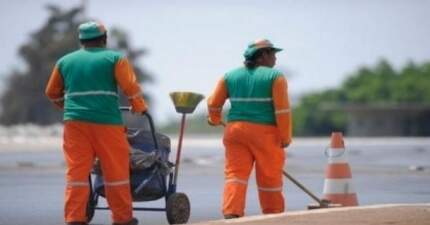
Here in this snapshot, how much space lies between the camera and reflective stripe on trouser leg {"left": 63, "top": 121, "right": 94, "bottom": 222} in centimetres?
1084

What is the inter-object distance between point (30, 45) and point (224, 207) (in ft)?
261

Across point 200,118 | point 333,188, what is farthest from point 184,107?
point 200,118

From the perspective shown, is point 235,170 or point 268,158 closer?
point 268,158

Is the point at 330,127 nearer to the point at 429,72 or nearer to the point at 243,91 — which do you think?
the point at 429,72

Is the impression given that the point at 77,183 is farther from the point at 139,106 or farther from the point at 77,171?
the point at 139,106

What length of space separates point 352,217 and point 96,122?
7.64ft

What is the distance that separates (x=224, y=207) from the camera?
1158 centimetres

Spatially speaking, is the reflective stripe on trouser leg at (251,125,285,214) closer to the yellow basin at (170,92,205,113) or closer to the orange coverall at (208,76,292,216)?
the orange coverall at (208,76,292,216)

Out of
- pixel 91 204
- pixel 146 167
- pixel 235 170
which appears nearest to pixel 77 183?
pixel 146 167

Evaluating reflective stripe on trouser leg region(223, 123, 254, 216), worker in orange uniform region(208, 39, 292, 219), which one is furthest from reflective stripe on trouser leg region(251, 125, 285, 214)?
reflective stripe on trouser leg region(223, 123, 254, 216)

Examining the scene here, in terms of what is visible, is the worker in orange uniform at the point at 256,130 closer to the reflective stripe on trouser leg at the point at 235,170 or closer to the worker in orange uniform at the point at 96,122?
the reflective stripe on trouser leg at the point at 235,170

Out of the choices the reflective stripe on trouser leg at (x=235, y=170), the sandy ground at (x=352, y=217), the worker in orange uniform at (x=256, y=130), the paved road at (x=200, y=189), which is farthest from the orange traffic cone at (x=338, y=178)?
the reflective stripe on trouser leg at (x=235, y=170)

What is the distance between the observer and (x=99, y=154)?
35.8ft

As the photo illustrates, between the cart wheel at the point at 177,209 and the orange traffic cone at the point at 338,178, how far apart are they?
2.01 meters
